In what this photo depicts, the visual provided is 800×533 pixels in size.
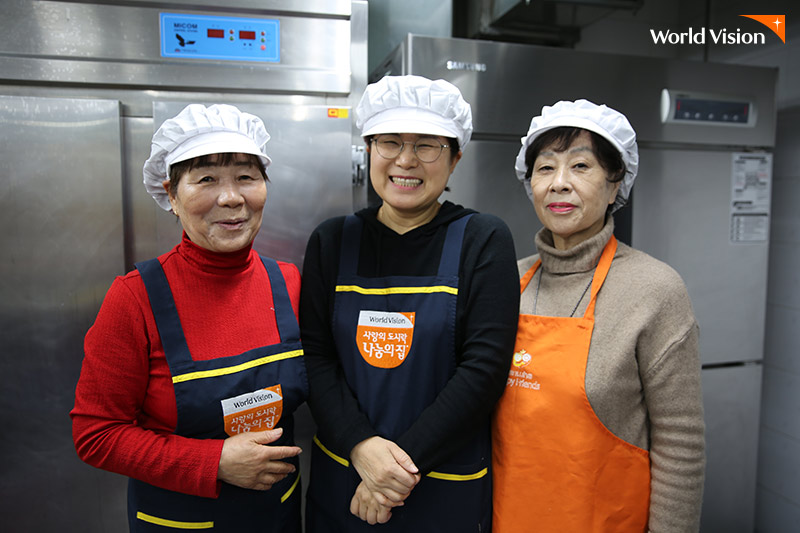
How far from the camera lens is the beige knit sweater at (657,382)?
94 centimetres

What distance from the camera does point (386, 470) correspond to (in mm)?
938

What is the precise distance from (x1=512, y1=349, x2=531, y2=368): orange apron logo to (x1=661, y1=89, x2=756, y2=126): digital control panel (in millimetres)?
1097

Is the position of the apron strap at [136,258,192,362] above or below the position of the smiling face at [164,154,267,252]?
below

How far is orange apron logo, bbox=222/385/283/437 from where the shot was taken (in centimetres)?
97

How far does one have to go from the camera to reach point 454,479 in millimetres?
1002

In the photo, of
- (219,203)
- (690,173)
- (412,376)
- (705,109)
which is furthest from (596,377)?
(705,109)

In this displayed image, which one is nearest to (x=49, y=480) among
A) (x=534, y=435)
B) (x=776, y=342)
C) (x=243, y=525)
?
(x=243, y=525)

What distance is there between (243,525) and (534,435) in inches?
24.3

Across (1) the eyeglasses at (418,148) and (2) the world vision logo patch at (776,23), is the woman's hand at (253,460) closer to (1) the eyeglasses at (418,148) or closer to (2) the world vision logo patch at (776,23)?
(1) the eyeglasses at (418,148)

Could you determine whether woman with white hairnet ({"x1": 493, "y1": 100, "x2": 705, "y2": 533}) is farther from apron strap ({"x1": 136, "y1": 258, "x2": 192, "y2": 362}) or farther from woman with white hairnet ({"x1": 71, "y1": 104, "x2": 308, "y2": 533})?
apron strap ({"x1": 136, "y1": 258, "x2": 192, "y2": 362})

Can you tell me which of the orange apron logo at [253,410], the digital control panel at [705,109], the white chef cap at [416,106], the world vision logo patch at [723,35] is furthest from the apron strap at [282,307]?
the world vision logo patch at [723,35]

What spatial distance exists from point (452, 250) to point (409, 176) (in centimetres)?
18

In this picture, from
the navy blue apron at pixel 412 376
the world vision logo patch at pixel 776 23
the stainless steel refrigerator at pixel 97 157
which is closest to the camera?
the navy blue apron at pixel 412 376

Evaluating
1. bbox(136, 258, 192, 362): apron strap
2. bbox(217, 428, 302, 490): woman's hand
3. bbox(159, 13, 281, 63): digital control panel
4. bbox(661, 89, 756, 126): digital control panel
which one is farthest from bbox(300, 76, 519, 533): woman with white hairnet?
bbox(661, 89, 756, 126): digital control panel
